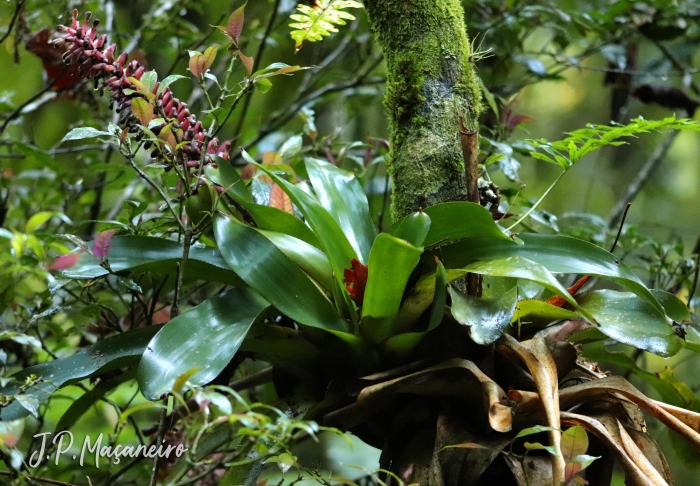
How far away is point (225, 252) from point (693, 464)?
2.49 feet

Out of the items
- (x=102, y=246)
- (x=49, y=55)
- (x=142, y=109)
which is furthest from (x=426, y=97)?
(x=49, y=55)

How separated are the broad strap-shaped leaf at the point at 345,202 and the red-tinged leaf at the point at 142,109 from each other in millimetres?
267

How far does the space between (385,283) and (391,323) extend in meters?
0.07

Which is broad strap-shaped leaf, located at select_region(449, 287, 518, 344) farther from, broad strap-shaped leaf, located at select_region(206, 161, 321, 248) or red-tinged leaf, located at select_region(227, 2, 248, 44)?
red-tinged leaf, located at select_region(227, 2, 248, 44)

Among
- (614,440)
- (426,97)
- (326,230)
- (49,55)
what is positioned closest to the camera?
(614,440)

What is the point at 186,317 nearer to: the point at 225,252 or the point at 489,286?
the point at 225,252

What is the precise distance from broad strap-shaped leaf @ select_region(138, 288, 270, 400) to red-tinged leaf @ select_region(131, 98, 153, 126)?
265mm

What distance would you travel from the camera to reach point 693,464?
33.5 inches

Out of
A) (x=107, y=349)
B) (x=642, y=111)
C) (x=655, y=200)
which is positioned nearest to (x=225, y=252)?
(x=107, y=349)

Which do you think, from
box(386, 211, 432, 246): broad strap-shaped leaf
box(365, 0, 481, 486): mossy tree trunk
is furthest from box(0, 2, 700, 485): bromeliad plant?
box(365, 0, 481, 486): mossy tree trunk

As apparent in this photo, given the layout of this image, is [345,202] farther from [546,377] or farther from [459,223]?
[546,377]

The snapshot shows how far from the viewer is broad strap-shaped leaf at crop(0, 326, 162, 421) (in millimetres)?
790

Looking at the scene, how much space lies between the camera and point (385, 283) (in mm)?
725

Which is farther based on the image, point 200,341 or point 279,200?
point 279,200
